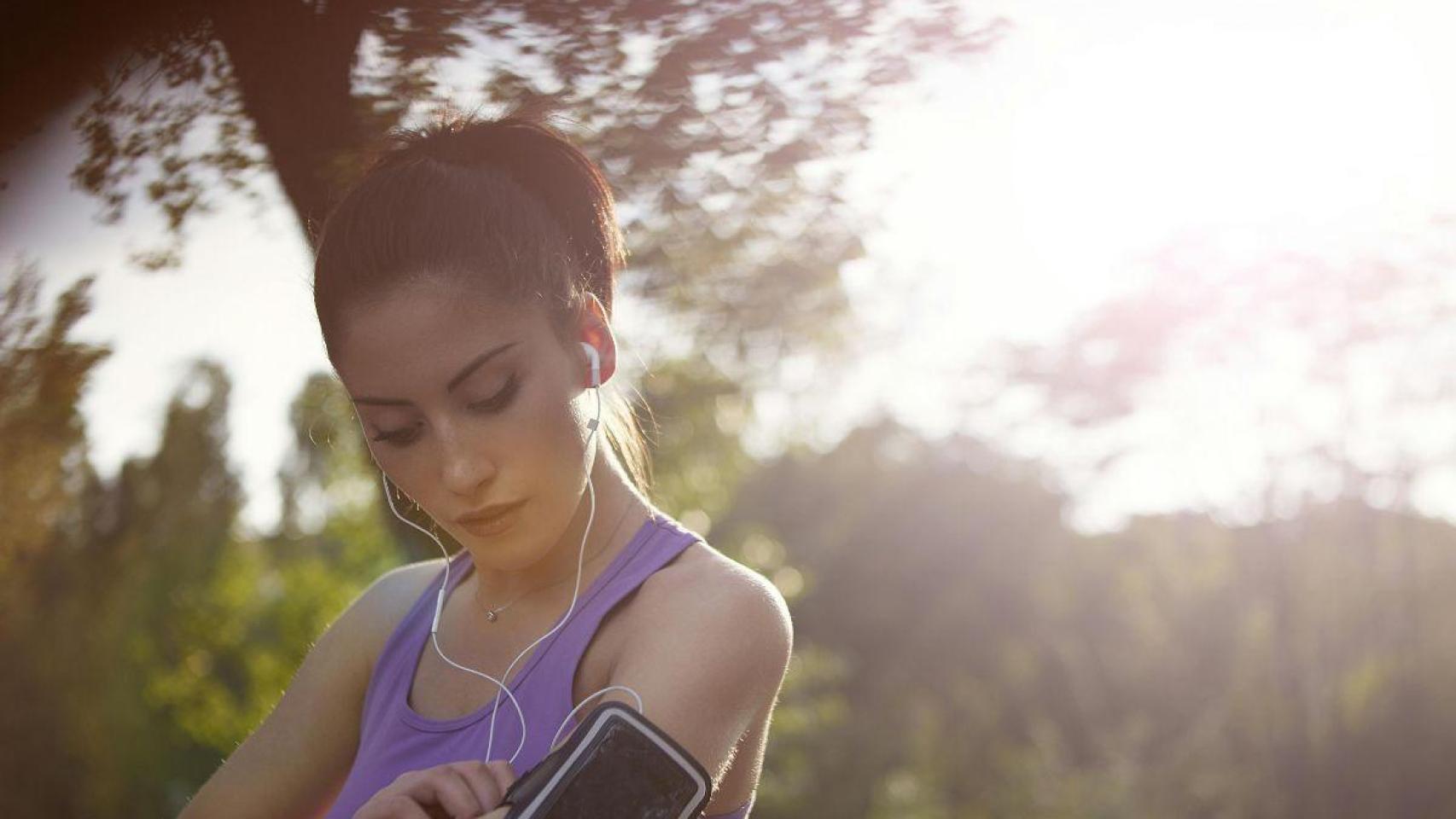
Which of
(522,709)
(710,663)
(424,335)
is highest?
(424,335)

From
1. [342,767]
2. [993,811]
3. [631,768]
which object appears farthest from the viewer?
[993,811]

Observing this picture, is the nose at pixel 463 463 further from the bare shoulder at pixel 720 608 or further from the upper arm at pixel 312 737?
the upper arm at pixel 312 737

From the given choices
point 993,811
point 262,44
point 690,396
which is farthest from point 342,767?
point 993,811

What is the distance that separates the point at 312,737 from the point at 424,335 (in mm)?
652

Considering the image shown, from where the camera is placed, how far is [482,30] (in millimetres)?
1630

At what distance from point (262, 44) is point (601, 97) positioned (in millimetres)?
400

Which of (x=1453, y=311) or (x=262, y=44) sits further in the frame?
(x=1453, y=311)

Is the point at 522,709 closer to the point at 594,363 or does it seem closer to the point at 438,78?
the point at 594,363

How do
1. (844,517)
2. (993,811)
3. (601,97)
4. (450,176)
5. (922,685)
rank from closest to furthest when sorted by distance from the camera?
(450,176)
(601,97)
(993,811)
(922,685)
(844,517)

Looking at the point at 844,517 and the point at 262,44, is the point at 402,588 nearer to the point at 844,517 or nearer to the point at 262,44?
the point at 262,44

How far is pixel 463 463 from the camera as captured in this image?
1.44m

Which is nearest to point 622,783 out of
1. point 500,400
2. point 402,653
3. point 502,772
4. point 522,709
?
point 502,772

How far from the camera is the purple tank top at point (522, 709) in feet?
4.81

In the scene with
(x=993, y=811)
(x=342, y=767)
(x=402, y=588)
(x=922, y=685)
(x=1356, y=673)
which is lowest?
(x=922, y=685)
